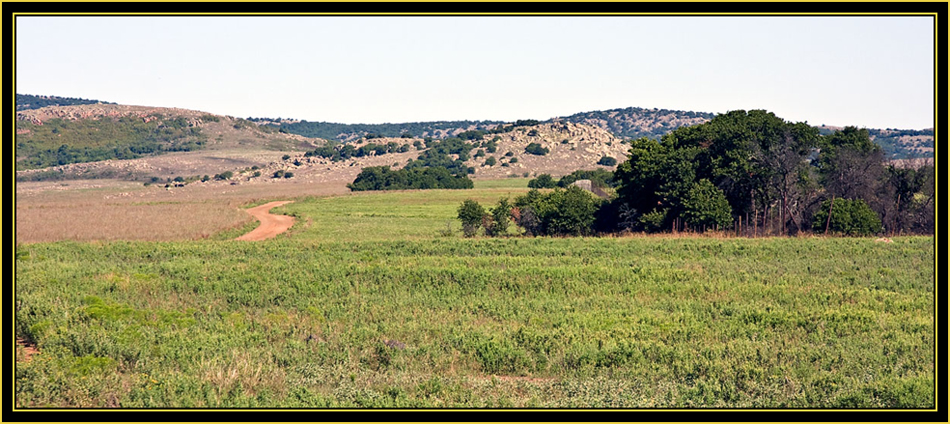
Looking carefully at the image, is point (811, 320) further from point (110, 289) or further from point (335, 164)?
point (335, 164)

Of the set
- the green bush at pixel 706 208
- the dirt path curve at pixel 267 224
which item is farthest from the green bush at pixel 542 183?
the green bush at pixel 706 208

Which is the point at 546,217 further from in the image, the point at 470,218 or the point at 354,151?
the point at 354,151

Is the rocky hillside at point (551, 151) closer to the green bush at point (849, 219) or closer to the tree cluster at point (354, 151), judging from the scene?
A: the tree cluster at point (354, 151)

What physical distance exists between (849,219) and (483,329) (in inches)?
1234

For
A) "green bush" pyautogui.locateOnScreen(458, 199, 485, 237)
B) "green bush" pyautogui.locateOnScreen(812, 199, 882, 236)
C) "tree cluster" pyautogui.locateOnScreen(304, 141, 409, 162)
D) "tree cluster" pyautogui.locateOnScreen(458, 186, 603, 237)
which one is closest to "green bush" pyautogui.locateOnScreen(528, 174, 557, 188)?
"tree cluster" pyautogui.locateOnScreen(458, 186, 603, 237)

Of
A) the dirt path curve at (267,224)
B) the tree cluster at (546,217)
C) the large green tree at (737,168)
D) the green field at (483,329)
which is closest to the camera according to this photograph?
the green field at (483,329)

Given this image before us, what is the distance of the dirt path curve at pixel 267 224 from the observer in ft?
158

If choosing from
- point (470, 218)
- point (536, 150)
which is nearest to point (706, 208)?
point (470, 218)

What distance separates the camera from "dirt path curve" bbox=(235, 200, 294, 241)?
48.1 metres

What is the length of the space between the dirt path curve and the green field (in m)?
14.8

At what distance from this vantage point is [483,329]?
17.3 meters

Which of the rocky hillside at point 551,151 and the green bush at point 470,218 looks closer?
the green bush at point 470,218

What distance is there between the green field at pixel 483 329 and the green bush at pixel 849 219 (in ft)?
27.2

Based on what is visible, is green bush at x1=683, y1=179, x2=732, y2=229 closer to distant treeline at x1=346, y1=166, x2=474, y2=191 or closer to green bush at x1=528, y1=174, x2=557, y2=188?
green bush at x1=528, y1=174, x2=557, y2=188
